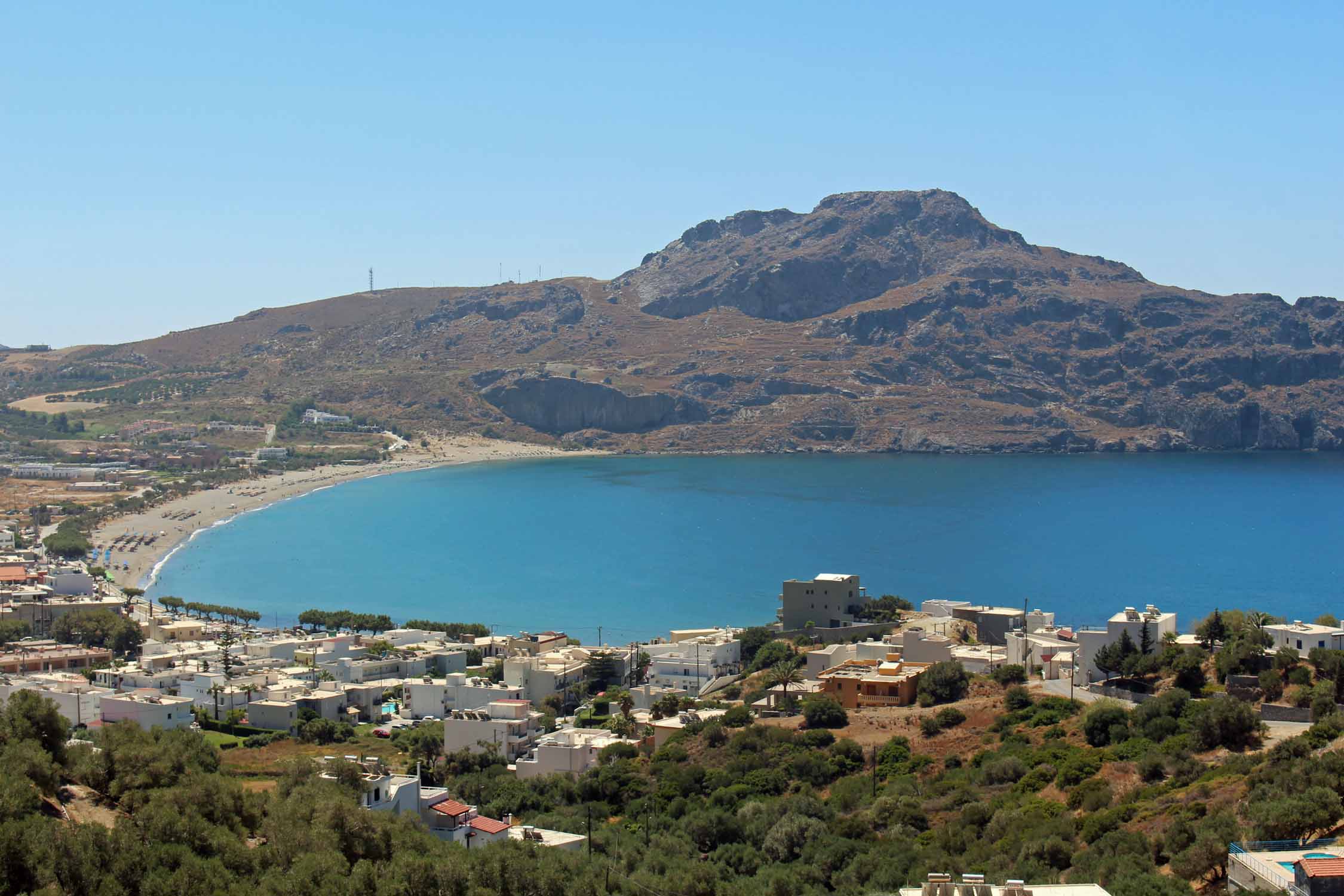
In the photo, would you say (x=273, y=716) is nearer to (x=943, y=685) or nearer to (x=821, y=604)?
(x=943, y=685)

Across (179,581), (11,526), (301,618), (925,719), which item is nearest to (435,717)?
(925,719)

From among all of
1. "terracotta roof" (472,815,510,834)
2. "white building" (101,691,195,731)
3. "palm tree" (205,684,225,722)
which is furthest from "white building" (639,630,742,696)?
"terracotta roof" (472,815,510,834)

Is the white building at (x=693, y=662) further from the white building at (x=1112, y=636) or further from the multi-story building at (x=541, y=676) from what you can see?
the white building at (x=1112, y=636)

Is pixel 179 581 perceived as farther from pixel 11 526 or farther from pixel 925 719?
pixel 925 719

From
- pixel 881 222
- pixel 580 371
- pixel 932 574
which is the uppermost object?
pixel 881 222

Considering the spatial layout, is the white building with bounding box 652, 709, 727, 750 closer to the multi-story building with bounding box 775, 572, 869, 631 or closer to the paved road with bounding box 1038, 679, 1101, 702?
the paved road with bounding box 1038, 679, 1101, 702

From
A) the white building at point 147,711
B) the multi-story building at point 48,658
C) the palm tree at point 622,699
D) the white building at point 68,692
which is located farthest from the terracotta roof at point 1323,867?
the multi-story building at point 48,658
